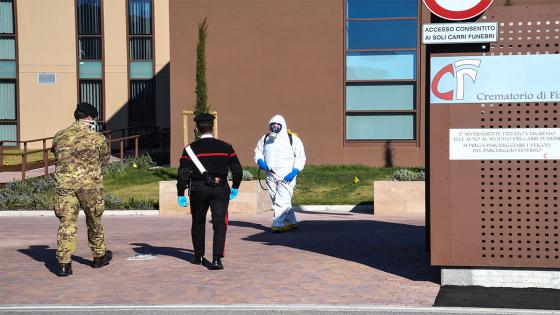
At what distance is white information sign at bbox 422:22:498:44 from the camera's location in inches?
335

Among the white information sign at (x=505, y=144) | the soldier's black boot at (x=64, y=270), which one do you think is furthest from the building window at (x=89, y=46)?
the white information sign at (x=505, y=144)

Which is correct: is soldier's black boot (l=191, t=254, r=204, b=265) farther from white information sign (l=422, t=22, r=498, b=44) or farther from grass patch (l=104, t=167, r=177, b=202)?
grass patch (l=104, t=167, r=177, b=202)

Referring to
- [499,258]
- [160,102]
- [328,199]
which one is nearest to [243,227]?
[328,199]

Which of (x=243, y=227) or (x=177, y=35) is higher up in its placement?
(x=177, y=35)

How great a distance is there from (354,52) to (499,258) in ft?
56.6

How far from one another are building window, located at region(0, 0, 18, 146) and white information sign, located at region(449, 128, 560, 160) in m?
27.3

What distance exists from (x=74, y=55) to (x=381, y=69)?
1301 centimetres

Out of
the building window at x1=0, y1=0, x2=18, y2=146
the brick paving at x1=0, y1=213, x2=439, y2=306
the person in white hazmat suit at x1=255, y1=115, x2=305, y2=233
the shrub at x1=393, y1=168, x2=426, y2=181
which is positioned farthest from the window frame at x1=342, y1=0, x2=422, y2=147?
the building window at x1=0, y1=0, x2=18, y2=146

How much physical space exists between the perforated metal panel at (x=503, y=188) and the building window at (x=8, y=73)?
27.3m

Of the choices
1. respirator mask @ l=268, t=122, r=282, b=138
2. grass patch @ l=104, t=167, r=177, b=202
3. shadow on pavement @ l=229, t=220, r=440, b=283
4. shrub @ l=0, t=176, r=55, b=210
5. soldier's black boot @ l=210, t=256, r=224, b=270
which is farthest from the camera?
grass patch @ l=104, t=167, r=177, b=202

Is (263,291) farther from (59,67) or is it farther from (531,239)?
(59,67)

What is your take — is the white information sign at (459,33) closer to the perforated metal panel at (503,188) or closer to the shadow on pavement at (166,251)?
the perforated metal panel at (503,188)

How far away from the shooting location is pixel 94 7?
33531 mm

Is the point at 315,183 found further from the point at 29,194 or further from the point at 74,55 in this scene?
the point at 74,55
